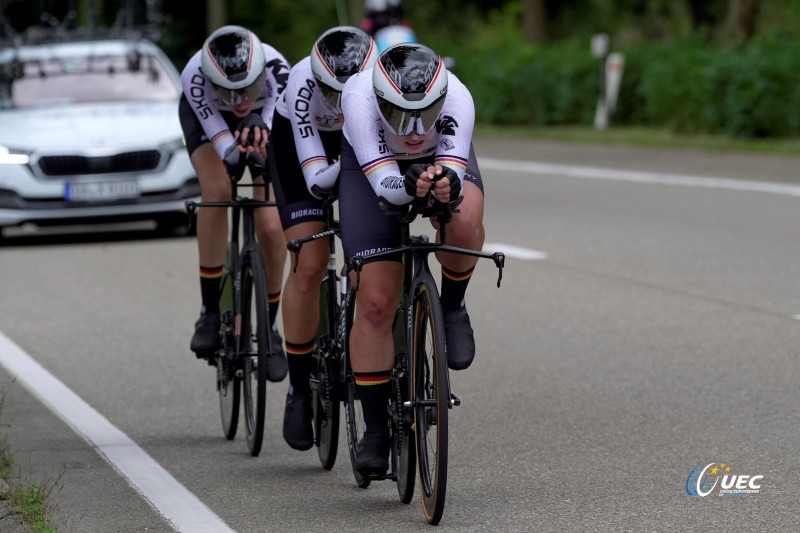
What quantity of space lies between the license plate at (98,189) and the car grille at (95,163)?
0.38 feet

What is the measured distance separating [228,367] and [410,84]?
242cm

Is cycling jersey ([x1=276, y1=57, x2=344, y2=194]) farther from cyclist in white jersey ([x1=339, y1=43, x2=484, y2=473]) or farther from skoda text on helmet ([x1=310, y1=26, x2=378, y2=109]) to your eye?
cyclist in white jersey ([x1=339, y1=43, x2=484, y2=473])

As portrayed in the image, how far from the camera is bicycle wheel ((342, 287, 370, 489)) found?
6348 mm

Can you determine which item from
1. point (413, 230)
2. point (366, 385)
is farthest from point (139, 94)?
point (366, 385)

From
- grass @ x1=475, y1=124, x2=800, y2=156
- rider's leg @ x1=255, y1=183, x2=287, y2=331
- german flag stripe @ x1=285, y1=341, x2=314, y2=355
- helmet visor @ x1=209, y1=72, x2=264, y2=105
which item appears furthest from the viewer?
grass @ x1=475, y1=124, x2=800, y2=156

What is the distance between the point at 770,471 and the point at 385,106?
6.64 ft

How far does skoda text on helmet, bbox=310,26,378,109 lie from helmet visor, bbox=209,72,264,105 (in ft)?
3.43

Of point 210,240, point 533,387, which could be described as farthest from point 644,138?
point 210,240

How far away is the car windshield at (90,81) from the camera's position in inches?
620

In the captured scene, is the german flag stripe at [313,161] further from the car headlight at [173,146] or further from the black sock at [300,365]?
the car headlight at [173,146]

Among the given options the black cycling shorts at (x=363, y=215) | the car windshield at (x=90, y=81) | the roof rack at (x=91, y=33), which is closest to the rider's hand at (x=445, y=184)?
the black cycling shorts at (x=363, y=215)

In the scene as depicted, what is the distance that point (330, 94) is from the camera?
6285mm

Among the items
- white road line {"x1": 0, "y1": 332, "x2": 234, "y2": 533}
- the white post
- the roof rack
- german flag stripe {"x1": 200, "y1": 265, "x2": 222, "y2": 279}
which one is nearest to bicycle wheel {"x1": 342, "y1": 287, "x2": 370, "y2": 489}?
white road line {"x1": 0, "y1": 332, "x2": 234, "y2": 533}

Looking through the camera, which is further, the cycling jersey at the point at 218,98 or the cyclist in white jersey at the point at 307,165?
the cycling jersey at the point at 218,98
